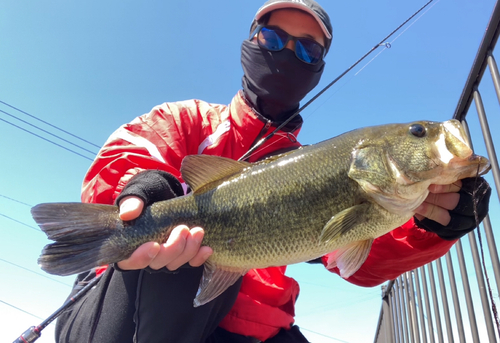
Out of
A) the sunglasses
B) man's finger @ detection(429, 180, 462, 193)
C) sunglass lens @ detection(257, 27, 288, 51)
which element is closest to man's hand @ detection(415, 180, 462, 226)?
man's finger @ detection(429, 180, 462, 193)

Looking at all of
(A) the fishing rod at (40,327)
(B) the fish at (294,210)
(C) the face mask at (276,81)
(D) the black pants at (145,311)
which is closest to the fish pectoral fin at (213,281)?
(B) the fish at (294,210)

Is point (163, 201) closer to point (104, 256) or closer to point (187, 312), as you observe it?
point (104, 256)

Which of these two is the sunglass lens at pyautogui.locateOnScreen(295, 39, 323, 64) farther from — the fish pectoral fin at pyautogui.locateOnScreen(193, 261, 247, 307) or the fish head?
the fish pectoral fin at pyautogui.locateOnScreen(193, 261, 247, 307)

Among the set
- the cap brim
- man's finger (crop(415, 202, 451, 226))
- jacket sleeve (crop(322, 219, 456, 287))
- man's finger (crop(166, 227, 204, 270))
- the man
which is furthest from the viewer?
the cap brim

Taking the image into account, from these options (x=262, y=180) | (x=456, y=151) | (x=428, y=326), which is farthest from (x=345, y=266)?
(x=428, y=326)

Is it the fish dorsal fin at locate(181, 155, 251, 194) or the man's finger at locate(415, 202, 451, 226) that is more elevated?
the fish dorsal fin at locate(181, 155, 251, 194)

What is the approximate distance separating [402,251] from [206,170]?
156 centimetres

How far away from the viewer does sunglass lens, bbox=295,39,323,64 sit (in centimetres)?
328

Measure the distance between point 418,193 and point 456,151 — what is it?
29 centimetres

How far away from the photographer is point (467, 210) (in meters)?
1.87

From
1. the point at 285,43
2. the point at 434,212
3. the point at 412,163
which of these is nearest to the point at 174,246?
the point at 412,163

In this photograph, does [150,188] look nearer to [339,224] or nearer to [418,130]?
[339,224]

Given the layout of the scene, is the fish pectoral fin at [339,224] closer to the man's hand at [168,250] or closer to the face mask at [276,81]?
the man's hand at [168,250]

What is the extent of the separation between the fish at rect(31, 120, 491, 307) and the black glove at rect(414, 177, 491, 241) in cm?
16
